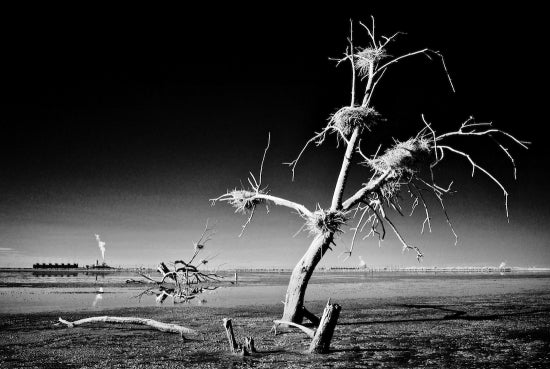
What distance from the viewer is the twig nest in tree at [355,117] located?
11.9 meters

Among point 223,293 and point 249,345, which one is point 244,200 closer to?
point 249,345

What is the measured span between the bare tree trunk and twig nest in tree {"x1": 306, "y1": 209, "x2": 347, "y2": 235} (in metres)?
0.20

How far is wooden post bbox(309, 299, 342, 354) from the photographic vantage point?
331 inches

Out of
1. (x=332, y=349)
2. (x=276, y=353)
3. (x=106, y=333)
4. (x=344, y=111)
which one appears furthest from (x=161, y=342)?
(x=344, y=111)

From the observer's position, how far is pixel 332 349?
9117 mm

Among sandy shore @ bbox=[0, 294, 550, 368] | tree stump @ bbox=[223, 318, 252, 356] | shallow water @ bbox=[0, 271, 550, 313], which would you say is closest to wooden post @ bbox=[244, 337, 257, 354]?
tree stump @ bbox=[223, 318, 252, 356]

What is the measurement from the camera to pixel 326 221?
38.5 ft

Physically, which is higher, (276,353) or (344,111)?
(344,111)

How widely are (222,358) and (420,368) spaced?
385 centimetres

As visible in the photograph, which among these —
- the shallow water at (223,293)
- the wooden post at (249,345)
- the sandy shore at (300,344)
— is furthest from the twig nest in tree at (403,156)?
the shallow water at (223,293)

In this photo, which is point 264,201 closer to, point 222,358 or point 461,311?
point 222,358

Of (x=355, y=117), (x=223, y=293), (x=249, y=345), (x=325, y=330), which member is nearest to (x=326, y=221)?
(x=355, y=117)

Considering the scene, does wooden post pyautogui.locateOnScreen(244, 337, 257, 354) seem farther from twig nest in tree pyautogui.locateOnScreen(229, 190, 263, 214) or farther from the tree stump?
→ twig nest in tree pyautogui.locateOnScreen(229, 190, 263, 214)

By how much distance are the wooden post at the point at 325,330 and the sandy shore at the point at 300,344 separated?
0.84 feet
